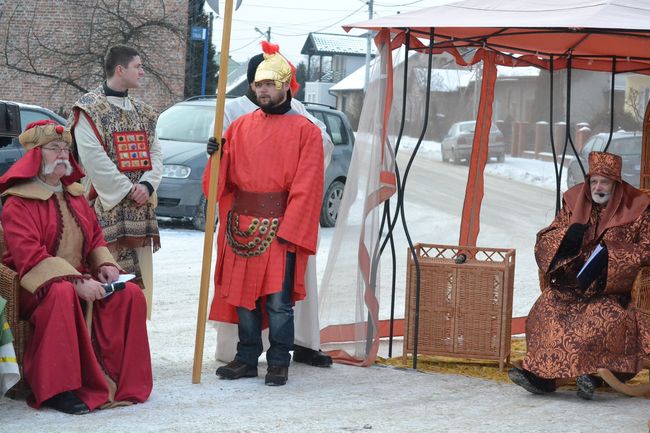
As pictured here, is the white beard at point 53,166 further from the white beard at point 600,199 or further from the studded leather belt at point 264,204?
the white beard at point 600,199

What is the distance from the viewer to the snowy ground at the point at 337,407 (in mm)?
4934

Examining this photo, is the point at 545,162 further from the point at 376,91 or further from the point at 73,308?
the point at 73,308

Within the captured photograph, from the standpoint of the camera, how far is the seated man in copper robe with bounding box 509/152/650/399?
5699mm

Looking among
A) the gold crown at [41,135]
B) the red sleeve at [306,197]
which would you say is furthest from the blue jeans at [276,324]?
the gold crown at [41,135]

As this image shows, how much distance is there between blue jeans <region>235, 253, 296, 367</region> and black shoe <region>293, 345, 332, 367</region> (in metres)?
0.49

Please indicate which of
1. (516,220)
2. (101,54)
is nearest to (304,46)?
(101,54)

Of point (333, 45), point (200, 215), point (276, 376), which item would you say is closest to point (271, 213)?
point (276, 376)

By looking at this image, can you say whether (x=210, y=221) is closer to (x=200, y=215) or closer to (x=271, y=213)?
(x=271, y=213)

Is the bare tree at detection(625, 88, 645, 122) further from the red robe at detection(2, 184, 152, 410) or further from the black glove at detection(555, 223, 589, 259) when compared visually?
the red robe at detection(2, 184, 152, 410)

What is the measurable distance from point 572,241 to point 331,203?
760cm

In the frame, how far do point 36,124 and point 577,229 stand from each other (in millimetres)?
2785

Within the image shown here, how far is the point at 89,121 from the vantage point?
237 inches

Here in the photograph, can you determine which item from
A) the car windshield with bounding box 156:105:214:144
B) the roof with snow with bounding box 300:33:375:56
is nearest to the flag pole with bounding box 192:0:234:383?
the car windshield with bounding box 156:105:214:144

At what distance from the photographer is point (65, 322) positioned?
199 inches
